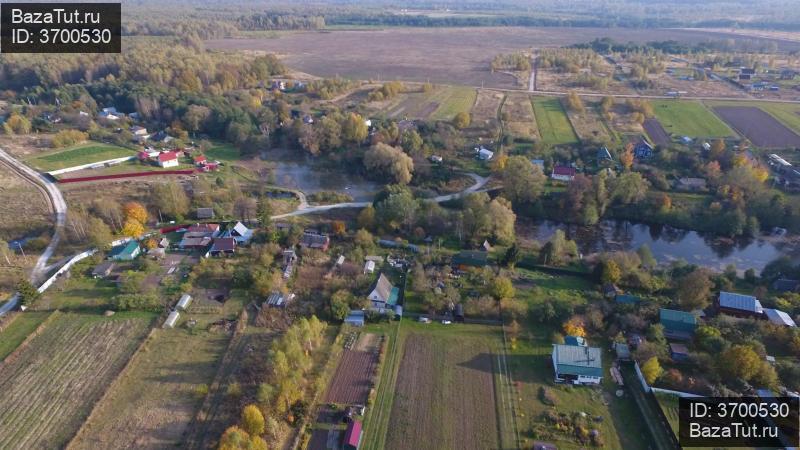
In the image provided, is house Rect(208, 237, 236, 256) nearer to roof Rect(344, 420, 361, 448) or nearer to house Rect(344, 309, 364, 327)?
house Rect(344, 309, 364, 327)

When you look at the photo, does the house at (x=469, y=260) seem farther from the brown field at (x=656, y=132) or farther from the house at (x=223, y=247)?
the brown field at (x=656, y=132)

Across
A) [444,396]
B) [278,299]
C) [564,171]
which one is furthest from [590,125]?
[444,396]

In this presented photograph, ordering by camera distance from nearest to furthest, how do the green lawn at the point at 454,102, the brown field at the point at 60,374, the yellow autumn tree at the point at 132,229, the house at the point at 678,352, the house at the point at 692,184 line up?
the brown field at the point at 60,374
the house at the point at 678,352
the yellow autumn tree at the point at 132,229
the house at the point at 692,184
the green lawn at the point at 454,102

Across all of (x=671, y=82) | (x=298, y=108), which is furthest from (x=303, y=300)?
(x=671, y=82)

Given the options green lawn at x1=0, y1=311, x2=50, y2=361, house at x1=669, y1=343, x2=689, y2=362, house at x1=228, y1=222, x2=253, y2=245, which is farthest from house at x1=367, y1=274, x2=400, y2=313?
green lawn at x1=0, y1=311, x2=50, y2=361

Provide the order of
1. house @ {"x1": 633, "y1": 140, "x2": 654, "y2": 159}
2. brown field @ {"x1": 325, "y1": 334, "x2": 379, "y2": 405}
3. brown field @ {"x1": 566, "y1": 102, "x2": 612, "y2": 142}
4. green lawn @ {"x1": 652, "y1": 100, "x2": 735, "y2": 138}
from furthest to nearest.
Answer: green lawn @ {"x1": 652, "y1": 100, "x2": 735, "y2": 138}
brown field @ {"x1": 566, "y1": 102, "x2": 612, "y2": 142}
house @ {"x1": 633, "y1": 140, "x2": 654, "y2": 159}
brown field @ {"x1": 325, "y1": 334, "x2": 379, "y2": 405}

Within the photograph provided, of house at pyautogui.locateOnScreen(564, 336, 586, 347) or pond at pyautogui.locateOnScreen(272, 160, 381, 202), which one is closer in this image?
house at pyautogui.locateOnScreen(564, 336, 586, 347)

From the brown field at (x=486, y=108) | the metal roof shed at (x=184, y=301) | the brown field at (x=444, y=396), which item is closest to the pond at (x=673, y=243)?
the brown field at (x=444, y=396)
